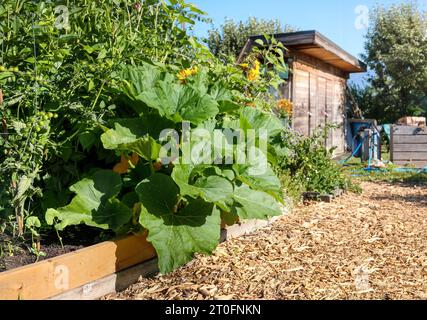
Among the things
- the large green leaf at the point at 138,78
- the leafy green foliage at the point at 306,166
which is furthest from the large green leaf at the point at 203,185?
the leafy green foliage at the point at 306,166

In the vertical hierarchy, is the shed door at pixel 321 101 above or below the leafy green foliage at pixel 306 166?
above

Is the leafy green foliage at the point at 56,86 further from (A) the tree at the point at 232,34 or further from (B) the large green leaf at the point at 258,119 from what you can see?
(A) the tree at the point at 232,34

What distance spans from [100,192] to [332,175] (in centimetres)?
339

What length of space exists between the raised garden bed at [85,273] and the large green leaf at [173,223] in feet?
0.67

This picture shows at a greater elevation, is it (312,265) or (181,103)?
(181,103)

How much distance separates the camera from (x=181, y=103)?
2342 millimetres

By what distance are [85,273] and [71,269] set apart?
8 centimetres

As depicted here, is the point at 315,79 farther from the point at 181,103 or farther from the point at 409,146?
the point at 181,103

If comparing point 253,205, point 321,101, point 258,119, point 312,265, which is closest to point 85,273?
point 253,205

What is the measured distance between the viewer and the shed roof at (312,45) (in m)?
7.57

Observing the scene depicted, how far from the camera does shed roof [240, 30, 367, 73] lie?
24.8 ft

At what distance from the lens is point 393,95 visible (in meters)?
16.3
